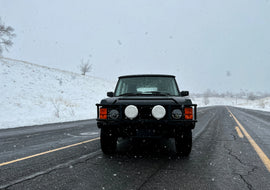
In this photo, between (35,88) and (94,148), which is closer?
(94,148)

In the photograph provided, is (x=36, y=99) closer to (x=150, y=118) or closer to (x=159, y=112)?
(x=150, y=118)

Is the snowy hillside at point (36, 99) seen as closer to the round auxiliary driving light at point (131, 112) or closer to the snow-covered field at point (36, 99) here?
the snow-covered field at point (36, 99)

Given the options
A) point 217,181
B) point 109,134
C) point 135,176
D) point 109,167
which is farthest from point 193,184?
point 109,134

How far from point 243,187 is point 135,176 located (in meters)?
1.49

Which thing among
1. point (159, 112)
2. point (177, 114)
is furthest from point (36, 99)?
point (177, 114)

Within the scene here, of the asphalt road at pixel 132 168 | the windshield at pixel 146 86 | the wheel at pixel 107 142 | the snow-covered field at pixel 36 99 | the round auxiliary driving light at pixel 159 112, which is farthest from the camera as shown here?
the snow-covered field at pixel 36 99

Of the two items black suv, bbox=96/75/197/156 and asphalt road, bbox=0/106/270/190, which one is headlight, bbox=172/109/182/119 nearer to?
black suv, bbox=96/75/197/156

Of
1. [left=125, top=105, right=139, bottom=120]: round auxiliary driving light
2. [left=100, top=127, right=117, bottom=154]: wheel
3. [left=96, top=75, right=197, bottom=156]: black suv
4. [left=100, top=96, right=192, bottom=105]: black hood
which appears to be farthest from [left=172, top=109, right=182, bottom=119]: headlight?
[left=100, top=127, right=117, bottom=154]: wheel

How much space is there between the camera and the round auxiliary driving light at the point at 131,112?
3.60 meters

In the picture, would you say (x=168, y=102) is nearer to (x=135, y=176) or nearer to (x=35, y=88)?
(x=135, y=176)

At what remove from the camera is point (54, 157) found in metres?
3.87

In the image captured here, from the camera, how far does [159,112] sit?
3549 mm

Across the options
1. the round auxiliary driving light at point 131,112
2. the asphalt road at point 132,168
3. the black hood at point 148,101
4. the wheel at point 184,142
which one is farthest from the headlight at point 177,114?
the asphalt road at point 132,168

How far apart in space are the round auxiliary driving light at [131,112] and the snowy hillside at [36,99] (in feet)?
32.7
